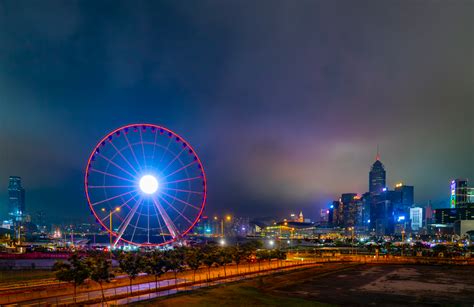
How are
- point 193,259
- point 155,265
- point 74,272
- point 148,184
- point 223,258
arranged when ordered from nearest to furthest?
point 74,272 → point 155,265 → point 193,259 → point 223,258 → point 148,184

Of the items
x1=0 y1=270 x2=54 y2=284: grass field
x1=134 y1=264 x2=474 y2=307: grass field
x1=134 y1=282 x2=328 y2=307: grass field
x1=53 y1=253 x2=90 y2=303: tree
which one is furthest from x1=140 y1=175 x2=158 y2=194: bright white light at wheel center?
x1=53 y1=253 x2=90 y2=303: tree

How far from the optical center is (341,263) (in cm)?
11069

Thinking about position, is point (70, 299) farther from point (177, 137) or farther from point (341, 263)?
point (341, 263)

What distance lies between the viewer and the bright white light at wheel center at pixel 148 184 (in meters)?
77.2

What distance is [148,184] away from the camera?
77.6 meters

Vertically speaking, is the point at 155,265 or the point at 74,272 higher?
the point at 74,272

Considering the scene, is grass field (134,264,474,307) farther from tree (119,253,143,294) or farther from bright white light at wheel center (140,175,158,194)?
bright white light at wheel center (140,175,158,194)

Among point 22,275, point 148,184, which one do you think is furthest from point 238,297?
point 22,275

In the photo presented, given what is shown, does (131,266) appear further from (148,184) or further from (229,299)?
(148,184)

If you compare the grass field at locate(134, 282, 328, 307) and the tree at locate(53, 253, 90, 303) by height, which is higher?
the tree at locate(53, 253, 90, 303)

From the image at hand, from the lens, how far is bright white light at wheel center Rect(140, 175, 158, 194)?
253 feet

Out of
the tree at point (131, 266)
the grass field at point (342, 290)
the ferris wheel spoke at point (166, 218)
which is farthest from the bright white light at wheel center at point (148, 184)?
the grass field at point (342, 290)

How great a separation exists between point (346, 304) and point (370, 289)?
16.0m

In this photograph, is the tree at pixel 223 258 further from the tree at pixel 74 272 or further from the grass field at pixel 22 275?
the tree at pixel 74 272
